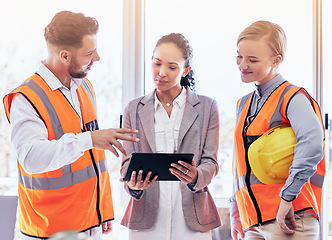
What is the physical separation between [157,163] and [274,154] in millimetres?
545

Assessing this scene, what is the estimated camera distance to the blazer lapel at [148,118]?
195 cm

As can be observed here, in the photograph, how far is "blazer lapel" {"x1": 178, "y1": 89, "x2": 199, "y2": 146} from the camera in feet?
6.40

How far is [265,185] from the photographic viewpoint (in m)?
1.79

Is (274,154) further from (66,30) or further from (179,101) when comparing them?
(66,30)

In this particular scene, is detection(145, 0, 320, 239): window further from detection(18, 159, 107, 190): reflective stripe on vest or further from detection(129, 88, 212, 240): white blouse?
detection(18, 159, 107, 190): reflective stripe on vest

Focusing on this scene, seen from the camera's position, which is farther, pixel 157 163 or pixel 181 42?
pixel 181 42

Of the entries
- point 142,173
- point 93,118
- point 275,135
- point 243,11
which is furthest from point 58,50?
point 243,11

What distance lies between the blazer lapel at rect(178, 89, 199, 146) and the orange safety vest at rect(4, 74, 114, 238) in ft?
1.56

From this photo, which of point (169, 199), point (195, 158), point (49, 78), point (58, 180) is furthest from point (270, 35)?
point (58, 180)

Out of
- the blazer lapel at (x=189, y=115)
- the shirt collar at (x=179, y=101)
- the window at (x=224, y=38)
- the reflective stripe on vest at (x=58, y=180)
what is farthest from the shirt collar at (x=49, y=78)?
the window at (x=224, y=38)

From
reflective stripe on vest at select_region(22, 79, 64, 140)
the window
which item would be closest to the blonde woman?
the window

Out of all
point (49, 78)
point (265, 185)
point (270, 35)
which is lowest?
point (265, 185)

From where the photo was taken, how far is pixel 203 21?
8.91 ft

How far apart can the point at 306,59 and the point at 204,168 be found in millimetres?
1385
